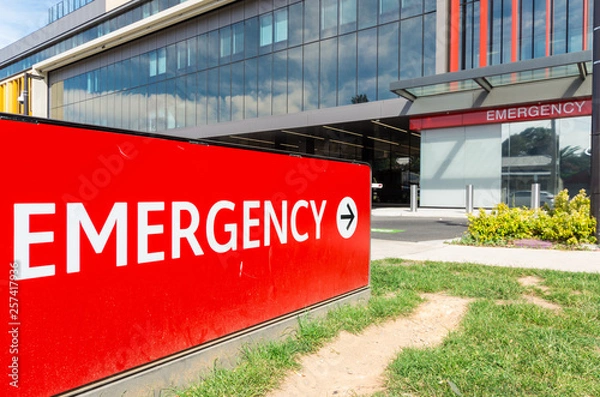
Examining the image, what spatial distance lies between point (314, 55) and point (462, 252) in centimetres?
1897

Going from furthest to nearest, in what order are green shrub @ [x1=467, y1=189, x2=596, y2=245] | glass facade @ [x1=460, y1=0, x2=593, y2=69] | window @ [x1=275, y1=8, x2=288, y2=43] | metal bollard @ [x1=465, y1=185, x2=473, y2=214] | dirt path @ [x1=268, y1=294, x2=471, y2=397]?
window @ [x1=275, y1=8, x2=288, y2=43] → metal bollard @ [x1=465, y1=185, x2=473, y2=214] → glass facade @ [x1=460, y1=0, x2=593, y2=69] → green shrub @ [x1=467, y1=189, x2=596, y2=245] → dirt path @ [x1=268, y1=294, x2=471, y2=397]

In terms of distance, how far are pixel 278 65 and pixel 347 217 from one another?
23426 millimetres

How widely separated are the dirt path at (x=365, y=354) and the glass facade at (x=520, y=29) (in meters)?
18.1

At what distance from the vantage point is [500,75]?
16.9 meters

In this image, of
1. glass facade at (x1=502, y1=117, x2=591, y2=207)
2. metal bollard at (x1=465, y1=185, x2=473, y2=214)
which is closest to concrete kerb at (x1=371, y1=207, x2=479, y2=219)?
metal bollard at (x1=465, y1=185, x2=473, y2=214)

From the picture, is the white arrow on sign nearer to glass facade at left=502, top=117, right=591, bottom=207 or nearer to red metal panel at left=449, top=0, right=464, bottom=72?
glass facade at left=502, top=117, right=591, bottom=207

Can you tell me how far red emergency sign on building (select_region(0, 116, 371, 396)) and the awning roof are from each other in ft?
51.9

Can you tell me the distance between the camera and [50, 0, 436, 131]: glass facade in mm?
21547

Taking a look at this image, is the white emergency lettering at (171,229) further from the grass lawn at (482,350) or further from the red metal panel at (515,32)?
the red metal panel at (515,32)

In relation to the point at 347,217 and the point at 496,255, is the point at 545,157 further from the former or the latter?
the point at 347,217

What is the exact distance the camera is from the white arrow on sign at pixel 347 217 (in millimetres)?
4105

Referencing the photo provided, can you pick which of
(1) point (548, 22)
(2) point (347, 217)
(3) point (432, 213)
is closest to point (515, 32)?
(1) point (548, 22)

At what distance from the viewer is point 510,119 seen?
19.1 meters

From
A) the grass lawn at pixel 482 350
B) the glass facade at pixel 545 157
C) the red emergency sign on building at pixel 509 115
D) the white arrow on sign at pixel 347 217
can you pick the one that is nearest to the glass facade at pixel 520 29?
the red emergency sign on building at pixel 509 115
